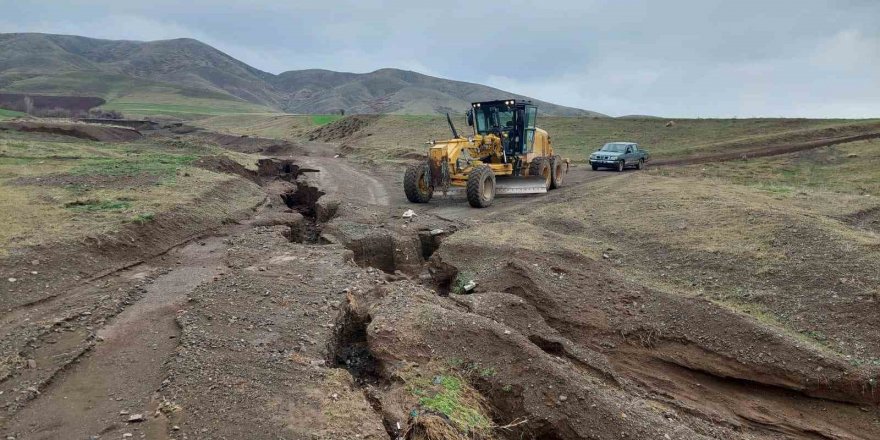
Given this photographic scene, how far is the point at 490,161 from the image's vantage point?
17422mm

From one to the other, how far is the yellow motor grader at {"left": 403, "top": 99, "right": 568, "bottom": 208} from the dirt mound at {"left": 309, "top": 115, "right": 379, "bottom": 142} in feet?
94.5

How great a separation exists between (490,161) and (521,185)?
1303 mm

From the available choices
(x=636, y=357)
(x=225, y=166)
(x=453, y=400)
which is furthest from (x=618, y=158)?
(x=453, y=400)

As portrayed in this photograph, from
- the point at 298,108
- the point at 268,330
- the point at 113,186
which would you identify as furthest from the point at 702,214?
the point at 298,108

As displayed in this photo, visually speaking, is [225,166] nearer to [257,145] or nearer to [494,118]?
[494,118]

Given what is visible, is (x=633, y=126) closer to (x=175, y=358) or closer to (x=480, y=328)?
(x=480, y=328)

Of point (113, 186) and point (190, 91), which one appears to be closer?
point (113, 186)

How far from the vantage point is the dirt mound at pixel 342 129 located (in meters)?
46.1

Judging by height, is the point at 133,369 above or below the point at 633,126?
below

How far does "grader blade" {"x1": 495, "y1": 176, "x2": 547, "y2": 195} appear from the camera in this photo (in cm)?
1730

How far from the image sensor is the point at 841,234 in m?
9.45

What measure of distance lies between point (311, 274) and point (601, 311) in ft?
14.9

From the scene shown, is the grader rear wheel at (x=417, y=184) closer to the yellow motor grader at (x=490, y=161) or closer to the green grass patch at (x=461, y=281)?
the yellow motor grader at (x=490, y=161)

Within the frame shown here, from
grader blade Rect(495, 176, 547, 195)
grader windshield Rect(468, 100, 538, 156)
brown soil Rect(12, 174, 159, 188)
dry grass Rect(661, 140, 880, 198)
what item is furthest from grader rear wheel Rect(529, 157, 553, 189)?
brown soil Rect(12, 174, 159, 188)
